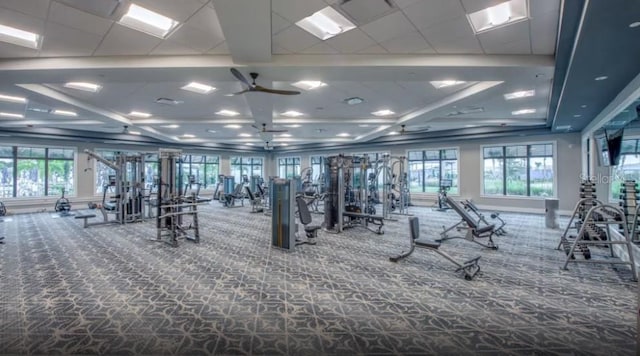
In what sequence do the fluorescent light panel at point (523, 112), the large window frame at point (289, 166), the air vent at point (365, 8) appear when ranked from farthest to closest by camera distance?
the large window frame at point (289, 166) → the fluorescent light panel at point (523, 112) → the air vent at point (365, 8)

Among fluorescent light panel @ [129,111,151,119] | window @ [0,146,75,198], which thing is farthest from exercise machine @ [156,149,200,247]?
window @ [0,146,75,198]

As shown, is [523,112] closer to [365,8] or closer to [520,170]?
[520,170]

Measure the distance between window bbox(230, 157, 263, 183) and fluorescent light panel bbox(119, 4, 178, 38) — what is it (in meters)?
14.2

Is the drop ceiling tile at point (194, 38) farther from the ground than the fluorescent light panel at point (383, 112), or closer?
closer

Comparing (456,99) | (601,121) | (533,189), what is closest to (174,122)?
(456,99)

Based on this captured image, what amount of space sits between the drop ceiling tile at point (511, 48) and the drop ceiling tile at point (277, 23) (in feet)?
9.15

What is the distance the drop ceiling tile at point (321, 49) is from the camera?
13.5ft

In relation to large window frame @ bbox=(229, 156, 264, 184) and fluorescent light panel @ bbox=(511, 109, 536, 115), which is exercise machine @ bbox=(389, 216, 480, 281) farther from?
large window frame @ bbox=(229, 156, 264, 184)

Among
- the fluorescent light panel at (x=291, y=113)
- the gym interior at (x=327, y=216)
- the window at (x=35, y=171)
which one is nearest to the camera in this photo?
the gym interior at (x=327, y=216)

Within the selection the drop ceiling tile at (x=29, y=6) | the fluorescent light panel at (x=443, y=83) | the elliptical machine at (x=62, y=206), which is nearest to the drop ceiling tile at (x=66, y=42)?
the drop ceiling tile at (x=29, y=6)

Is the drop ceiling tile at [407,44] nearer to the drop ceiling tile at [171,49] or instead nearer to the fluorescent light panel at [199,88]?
the drop ceiling tile at [171,49]

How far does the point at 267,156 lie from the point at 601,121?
15707 mm

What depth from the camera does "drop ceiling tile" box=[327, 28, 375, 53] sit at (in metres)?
3.82

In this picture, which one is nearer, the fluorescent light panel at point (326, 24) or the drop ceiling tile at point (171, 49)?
the fluorescent light panel at point (326, 24)
